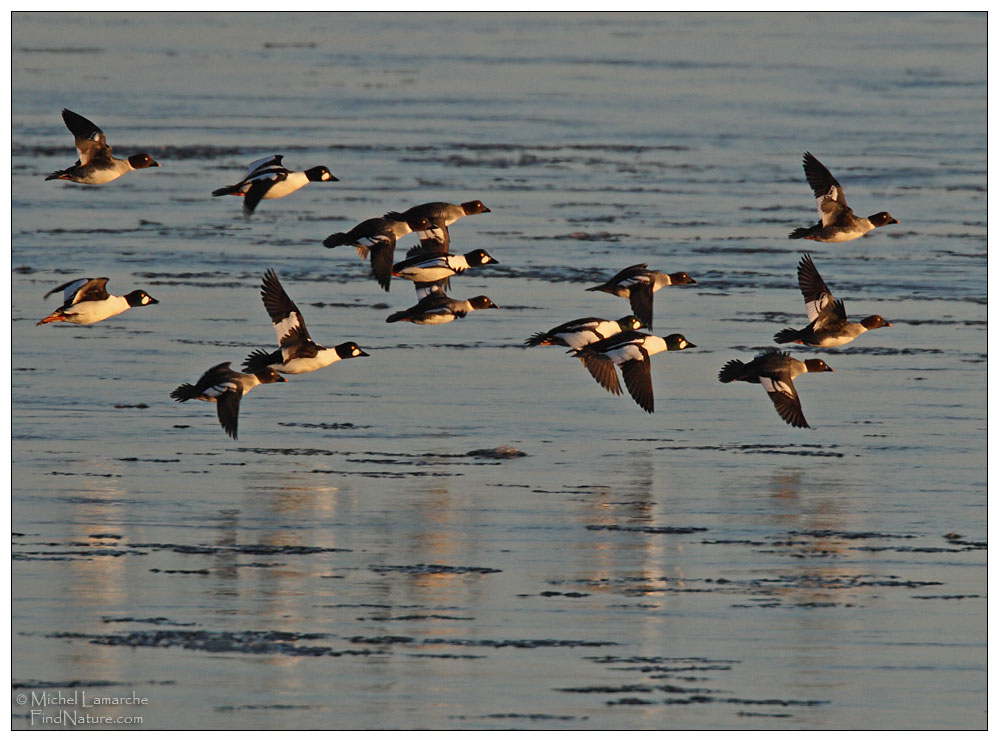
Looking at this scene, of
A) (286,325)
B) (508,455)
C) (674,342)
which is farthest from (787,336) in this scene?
(286,325)

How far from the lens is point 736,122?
24156 mm

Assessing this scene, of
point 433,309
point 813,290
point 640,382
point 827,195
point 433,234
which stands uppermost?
point 827,195

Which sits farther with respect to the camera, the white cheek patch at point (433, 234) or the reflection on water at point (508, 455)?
the white cheek patch at point (433, 234)

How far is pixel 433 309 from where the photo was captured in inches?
499

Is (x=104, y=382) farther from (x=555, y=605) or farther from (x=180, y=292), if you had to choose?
(x=555, y=605)

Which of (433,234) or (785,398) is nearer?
(785,398)

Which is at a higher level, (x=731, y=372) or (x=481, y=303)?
(x=481, y=303)

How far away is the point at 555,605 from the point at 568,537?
1034mm

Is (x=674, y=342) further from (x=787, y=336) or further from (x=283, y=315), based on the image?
(x=283, y=315)

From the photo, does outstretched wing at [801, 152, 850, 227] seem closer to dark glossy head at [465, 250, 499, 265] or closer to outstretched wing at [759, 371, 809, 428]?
outstretched wing at [759, 371, 809, 428]

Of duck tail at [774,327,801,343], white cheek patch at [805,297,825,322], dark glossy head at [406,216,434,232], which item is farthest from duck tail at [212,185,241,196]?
white cheek patch at [805,297,825,322]

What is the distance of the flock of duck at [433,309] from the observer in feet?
38.8

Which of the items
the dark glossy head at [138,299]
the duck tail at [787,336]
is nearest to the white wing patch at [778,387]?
the duck tail at [787,336]

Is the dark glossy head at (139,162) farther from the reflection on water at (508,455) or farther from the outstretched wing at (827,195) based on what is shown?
the outstretched wing at (827,195)
